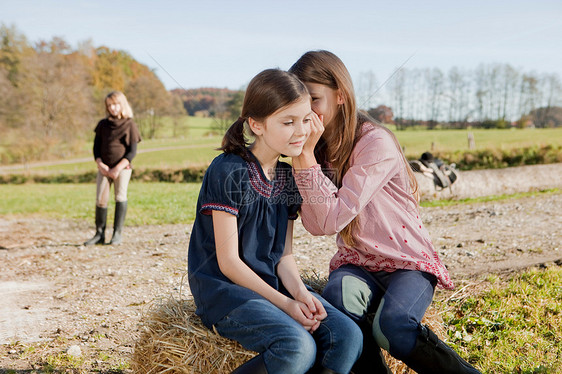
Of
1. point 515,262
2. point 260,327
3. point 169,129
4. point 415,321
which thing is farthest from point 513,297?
point 169,129

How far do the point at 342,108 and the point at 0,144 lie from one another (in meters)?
36.6

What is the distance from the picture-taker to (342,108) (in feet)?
7.99

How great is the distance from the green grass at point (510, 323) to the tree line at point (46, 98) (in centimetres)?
2610

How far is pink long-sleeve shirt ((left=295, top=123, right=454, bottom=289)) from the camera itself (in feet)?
7.45

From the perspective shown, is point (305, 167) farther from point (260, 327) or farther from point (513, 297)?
point (513, 297)

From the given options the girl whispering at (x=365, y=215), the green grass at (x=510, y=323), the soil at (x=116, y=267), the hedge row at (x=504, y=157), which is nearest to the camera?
the girl whispering at (x=365, y=215)

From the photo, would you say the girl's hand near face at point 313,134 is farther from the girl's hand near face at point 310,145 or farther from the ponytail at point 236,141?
the ponytail at point 236,141

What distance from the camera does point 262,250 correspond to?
87.7 inches

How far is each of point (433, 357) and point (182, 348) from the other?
113 cm

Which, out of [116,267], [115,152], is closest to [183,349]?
[116,267]

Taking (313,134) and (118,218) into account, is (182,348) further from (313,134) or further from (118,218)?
(118,218)

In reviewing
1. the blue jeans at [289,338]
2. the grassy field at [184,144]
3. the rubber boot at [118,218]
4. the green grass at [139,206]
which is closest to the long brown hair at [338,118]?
the blue jeans at [289,338]

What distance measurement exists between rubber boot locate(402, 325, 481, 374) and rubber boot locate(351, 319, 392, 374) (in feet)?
0.46

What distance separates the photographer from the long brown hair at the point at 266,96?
2148 millimetres
